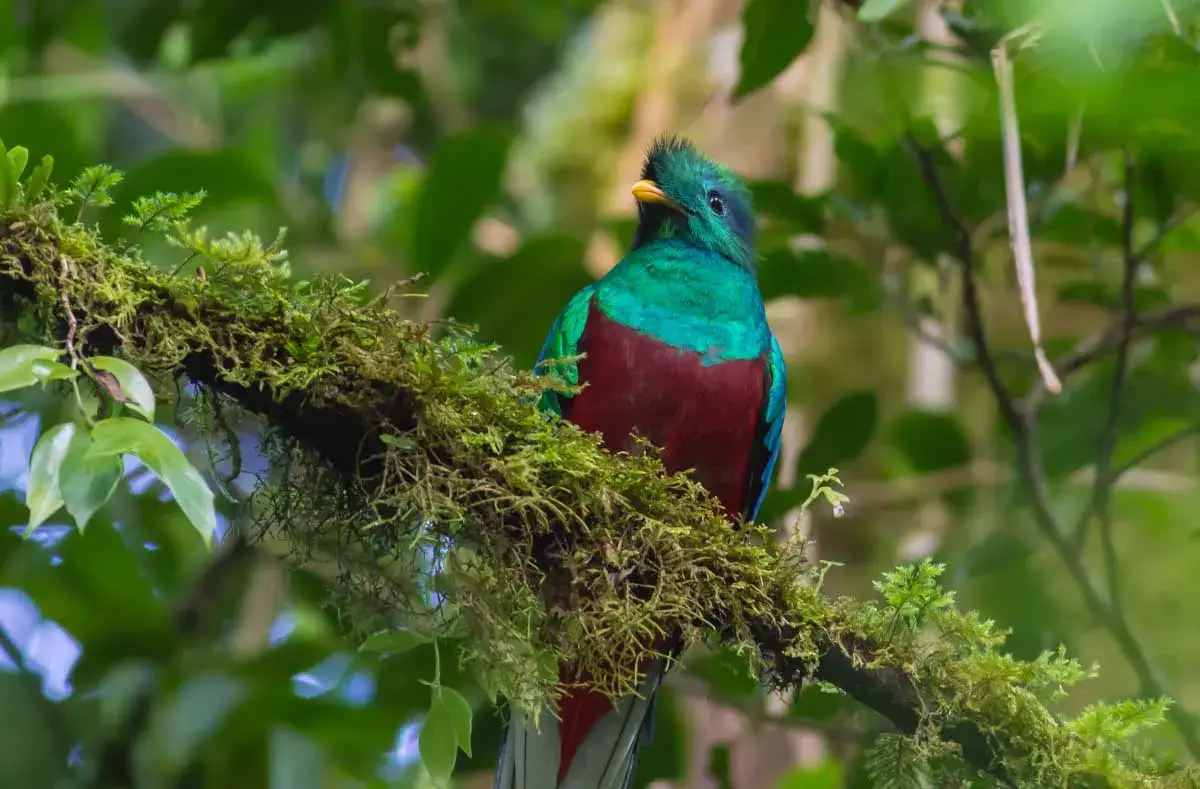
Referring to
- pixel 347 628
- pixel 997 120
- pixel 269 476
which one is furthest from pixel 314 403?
pixel 997 120

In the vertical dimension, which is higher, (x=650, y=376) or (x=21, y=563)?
(x=650, y=376)

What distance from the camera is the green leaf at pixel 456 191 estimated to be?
356 centimetres

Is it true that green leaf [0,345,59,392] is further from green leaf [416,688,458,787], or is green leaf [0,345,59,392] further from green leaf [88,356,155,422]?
green leaf [416,688,458,787]

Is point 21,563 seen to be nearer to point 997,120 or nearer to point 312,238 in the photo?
point 312,238

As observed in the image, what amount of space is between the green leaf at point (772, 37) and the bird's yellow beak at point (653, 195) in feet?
1.75

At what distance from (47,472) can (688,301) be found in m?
1.87

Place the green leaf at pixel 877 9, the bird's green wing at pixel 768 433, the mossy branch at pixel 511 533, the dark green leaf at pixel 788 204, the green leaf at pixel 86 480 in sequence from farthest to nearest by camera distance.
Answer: the dark green leaf at pixel 788 204, the bird's green wing at pixel 768 433, the green leaf at pixel 877 9, the mossy branch at pixel 511 533, the green leaf at pixel 86 480

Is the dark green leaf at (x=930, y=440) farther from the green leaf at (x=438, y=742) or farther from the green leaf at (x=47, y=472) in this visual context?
the green leaf at (x=47, y=472)

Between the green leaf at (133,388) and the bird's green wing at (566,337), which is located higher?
the green leaf at (133,388)

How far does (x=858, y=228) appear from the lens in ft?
12.0

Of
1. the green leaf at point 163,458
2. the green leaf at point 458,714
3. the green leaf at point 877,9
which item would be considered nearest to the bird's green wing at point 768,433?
the green leaf at point 877,9

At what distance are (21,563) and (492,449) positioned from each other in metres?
1.97

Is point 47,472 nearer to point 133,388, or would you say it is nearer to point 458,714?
point 133,388

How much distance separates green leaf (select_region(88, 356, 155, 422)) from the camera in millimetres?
1438
